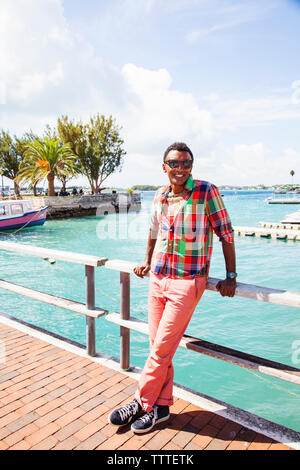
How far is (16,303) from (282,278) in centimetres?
1019

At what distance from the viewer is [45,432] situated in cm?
235

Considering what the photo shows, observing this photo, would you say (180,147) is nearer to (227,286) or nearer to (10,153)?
(227,286)

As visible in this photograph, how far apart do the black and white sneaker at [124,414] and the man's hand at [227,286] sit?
113 cm

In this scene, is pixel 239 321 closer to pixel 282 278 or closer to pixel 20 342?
pixel 282 278

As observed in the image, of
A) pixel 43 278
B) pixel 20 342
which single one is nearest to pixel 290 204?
pixel 43 278

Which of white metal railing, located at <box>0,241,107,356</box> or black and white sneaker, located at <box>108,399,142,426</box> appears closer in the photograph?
black and white sneaker, located at <box>108,399,142,426</box>

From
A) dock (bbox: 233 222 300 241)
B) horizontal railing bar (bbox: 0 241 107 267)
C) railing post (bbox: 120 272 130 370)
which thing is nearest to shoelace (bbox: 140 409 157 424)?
railing post (bbox: 120 272 130 370)

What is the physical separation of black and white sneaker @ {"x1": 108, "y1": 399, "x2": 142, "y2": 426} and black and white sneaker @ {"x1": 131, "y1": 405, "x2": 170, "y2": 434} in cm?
7

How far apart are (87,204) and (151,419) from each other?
3772 cm

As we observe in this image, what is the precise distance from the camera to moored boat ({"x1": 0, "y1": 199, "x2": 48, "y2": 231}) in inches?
897

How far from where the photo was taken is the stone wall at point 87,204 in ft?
112

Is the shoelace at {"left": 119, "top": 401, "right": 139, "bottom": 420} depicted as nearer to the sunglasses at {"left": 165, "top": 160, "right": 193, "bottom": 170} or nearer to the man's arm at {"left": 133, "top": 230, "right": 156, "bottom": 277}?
the man's arm at {"left": 133, "top": 230, "right": 156, "bottom": 277}

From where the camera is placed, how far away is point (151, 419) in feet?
7.66

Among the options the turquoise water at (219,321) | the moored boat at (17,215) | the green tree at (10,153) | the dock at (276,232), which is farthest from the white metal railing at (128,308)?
the green tree at (10,153)
